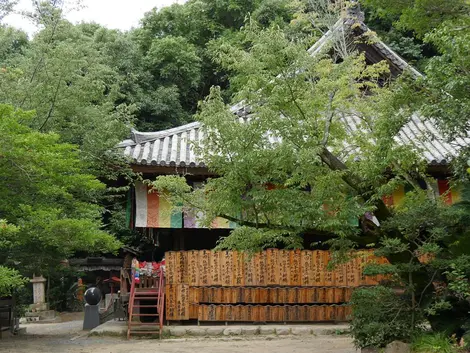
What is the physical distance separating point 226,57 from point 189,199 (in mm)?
2366

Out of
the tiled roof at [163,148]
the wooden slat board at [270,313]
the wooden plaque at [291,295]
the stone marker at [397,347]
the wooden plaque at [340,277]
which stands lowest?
the wooden slat board at [270,313]

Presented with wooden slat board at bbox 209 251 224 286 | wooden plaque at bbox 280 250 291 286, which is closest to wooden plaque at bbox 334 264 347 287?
wooden plaque at bbox 280 250 291 286

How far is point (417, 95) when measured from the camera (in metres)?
8.36

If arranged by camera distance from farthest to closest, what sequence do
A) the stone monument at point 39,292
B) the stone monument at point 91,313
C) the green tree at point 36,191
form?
the stone monument at point 39,292 < the stone monument at point 91,313 < the green tree at point 36,191

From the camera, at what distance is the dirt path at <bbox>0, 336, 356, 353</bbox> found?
36.5ft

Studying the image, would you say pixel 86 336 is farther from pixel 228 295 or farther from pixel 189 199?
pixel 189 199

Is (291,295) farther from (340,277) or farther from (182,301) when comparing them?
(182,301)

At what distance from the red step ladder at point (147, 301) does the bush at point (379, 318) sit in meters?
5.87

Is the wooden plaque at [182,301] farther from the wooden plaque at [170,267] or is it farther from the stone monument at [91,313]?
the stone monument at [91,313]

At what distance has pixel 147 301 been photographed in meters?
14.5

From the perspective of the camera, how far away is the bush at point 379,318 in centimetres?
834

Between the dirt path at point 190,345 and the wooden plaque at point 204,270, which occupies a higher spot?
the wooden plaque at point 204,270

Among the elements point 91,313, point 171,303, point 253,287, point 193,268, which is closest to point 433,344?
point 253,287

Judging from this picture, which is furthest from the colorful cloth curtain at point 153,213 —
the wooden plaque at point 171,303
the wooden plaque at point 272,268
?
the wooden plaque at point 272,268
